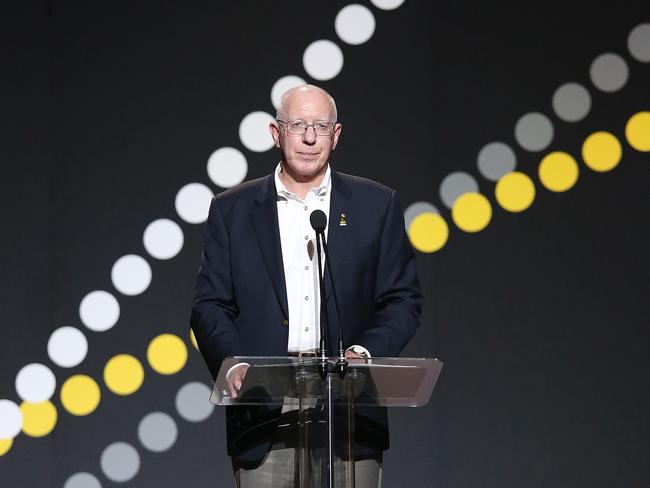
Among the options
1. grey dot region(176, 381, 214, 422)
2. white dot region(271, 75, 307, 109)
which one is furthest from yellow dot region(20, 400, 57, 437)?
white dot region(271, 75, 307, 109)

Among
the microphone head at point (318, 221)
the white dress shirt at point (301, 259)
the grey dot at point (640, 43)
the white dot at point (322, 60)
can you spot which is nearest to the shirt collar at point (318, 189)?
the white dress shirt at point (301, 259)

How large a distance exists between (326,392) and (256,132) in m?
2.35

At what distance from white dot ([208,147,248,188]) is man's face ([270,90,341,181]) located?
1.57 m

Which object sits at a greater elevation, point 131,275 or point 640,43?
point 640,43

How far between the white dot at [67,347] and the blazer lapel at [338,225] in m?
1.88

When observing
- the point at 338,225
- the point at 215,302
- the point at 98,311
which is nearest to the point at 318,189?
the point at 338,225

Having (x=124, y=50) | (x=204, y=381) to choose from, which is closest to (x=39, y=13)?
(x=124, y=50)

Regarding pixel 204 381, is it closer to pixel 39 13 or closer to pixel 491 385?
pixel 491 385

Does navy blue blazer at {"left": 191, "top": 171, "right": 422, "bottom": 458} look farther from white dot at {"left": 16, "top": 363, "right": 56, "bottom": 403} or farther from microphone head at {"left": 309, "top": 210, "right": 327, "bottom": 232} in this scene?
white dot at {"left": 16, "top": 363, "right": 56, "bottom": 403}

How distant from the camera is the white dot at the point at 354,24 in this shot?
4.72 meters

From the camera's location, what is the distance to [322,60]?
185 inches

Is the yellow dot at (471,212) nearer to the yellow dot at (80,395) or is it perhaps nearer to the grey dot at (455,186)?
the grey dot at (455,186)

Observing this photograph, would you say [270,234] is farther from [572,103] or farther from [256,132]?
[572,103]

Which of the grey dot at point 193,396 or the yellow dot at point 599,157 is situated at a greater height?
the yellow dot at point 599,157
